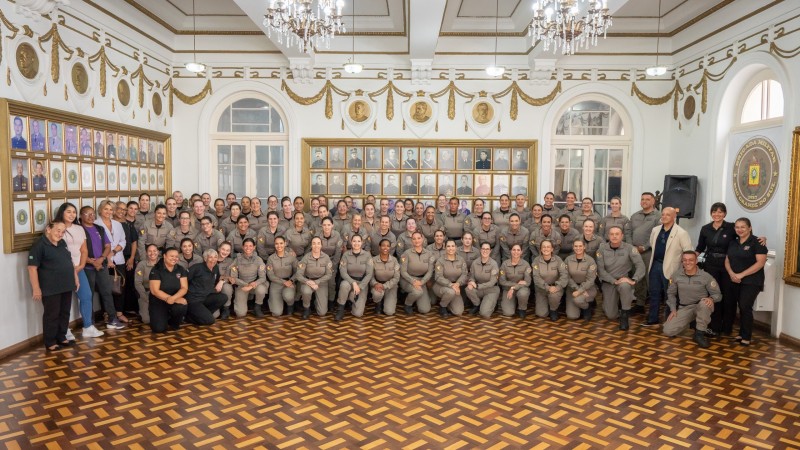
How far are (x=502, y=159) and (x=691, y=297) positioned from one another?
4993 millimetres

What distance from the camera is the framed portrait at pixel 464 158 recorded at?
1103cm

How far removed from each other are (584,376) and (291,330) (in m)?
3.77

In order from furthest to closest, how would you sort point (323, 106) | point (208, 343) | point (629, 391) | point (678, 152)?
point (323, 106) → point (678, 152) → point (208, 343) → point (629, 391)

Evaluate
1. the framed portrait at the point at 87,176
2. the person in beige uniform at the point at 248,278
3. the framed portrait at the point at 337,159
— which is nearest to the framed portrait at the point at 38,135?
the framed portrait at the point at 87,176

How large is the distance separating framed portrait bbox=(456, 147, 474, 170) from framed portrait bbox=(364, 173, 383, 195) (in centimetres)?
169

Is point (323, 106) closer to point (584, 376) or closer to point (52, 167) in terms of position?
point (52, 167)

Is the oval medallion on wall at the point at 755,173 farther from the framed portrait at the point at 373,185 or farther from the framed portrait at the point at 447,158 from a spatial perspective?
the framed portrait at the point at 373,185

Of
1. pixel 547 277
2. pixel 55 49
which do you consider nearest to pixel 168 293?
pixel 55 49

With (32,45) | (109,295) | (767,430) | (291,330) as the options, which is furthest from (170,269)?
(767,430)

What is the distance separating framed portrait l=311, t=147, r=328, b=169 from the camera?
36.2 ft

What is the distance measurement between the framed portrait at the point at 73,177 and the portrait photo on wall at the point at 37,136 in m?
0.54

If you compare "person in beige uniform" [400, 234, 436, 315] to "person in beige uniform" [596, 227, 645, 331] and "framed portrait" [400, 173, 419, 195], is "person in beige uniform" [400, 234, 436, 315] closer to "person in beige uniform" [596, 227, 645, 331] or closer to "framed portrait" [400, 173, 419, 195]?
"person in beige uniform" [596, 227, 645, 331]

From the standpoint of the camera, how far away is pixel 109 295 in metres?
7.07

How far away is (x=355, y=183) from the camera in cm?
1112
